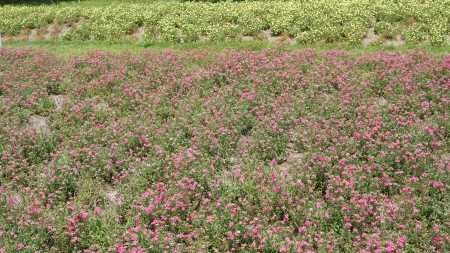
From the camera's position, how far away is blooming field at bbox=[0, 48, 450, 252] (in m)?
7.05

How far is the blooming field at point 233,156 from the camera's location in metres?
7.05

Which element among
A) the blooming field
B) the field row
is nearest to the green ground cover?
the blooming field

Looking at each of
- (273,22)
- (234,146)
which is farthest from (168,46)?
(234,146)

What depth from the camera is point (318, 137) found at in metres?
9.00

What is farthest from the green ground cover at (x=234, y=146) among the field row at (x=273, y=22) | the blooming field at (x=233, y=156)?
the field row at (x=273, y=22)

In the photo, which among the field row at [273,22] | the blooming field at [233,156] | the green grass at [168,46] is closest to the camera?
the blooming field at [233,156]

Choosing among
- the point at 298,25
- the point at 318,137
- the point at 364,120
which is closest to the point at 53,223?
the point at 318,137

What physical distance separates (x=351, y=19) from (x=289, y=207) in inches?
448

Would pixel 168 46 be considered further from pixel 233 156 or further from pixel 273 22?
pixel 233 156

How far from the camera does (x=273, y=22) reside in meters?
17.3

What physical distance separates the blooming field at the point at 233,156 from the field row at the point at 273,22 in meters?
3.01

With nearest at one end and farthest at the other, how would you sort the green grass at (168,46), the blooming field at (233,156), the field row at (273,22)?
the blooming field at (233,156) → the green grass at (168,46) → the field row at (273,22)

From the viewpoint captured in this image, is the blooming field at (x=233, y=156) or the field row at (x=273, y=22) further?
the field row at (x=273, y=22)

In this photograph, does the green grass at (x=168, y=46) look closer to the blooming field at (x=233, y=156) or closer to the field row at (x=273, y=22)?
the field row at (x=273, y=22)
